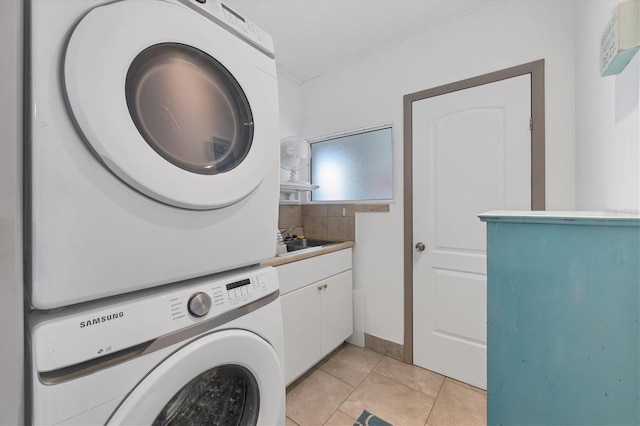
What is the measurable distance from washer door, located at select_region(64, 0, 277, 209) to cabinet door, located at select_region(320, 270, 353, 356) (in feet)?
3.94

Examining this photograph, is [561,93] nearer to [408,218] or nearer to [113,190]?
[408,218]

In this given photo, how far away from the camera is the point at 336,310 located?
6.33ft

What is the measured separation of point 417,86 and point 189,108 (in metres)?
1.69

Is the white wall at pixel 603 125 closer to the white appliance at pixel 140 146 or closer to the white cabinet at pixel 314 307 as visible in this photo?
the white appliance at pixel 140 146

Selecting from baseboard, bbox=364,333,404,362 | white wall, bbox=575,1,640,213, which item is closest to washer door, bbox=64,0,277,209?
white wall, bbox=575,1,640,213

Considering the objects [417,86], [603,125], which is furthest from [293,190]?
[603,125]

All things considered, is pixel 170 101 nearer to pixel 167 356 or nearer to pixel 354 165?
pixel 167 356

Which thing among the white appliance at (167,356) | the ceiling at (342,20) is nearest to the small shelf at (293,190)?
the ceiling at (342,20)

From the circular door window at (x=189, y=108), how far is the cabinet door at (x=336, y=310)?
3.98 ft

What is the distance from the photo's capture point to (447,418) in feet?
4.60

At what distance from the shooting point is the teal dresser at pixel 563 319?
1.86ft

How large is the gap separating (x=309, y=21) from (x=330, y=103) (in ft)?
2.30

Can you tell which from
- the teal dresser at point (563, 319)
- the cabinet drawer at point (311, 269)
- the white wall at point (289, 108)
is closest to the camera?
the teal dresser at point (563, 319)

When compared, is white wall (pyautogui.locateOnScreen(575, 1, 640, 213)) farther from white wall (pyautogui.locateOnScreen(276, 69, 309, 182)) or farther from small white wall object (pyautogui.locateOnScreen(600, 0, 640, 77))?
white wall (pyautogui.locateOnScreen(276, 69, 309, 182))
